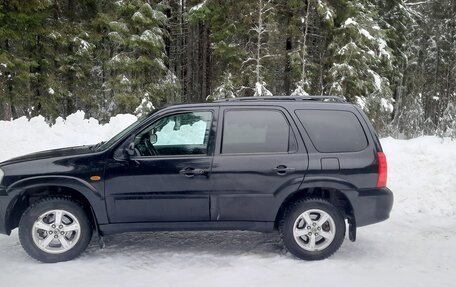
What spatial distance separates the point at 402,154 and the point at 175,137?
5.62 meters

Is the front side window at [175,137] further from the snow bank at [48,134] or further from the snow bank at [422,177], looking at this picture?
A: the snow bank at [48,134]

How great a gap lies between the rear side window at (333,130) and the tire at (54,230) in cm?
300

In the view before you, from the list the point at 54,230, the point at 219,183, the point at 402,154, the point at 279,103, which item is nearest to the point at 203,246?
the point at 219,183

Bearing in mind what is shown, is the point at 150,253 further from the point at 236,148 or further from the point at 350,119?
the point at 350,119

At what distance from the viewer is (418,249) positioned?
5652mm

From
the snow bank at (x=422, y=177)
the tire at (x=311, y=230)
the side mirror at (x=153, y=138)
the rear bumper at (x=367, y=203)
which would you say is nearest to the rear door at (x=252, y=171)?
the tire at (x=311, y=230)

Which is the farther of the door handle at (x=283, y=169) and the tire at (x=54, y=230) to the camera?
the door handle at (x=283, y=169)

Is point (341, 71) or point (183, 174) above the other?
point (341, 71)

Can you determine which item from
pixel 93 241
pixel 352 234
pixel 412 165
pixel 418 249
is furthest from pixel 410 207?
pixel 93 241

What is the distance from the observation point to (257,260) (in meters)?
5.16

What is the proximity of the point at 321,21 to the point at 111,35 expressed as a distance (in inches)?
394

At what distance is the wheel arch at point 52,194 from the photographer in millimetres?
5004

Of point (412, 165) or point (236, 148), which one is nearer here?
point (236, 148)

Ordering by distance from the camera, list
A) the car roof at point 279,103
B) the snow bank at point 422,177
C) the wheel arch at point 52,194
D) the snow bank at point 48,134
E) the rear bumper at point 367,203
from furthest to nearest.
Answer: the snow bank at point 48,134 → the snow bank at point 422,177 → the car roof at point 279,103 → the rear bumper at point 367,203 → the wheel arch at point 52,194
